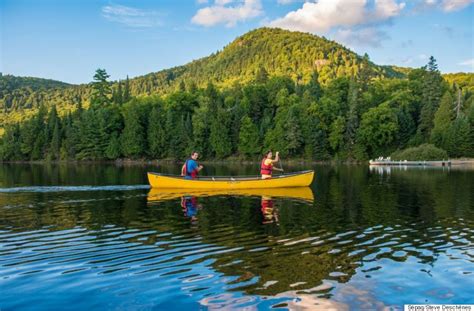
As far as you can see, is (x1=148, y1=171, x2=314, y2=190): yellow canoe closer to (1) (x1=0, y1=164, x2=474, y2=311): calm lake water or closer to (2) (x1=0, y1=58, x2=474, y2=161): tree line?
(1) (x1=0, y1=164, x2=474, y2=311): calm lake water

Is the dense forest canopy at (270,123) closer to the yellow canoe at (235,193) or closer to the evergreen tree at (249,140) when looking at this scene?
the evergreen tree at (249,140)

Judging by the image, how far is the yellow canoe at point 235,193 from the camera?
87.8 feet

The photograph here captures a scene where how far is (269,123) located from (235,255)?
91.5 m

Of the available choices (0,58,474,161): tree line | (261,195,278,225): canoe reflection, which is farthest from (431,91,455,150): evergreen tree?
(261,195,278,225): canoe reflection

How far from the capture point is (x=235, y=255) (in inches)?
492

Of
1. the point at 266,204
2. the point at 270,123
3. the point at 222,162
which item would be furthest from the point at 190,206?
the point at 270,123

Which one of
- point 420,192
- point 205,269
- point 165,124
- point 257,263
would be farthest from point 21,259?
point 165,124

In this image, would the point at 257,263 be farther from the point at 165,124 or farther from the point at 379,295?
the point at 165,124

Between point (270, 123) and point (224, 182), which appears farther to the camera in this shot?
Answer: point (270, 123)

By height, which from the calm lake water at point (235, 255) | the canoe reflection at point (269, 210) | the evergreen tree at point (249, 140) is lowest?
the calm lake water at point (235, 255)

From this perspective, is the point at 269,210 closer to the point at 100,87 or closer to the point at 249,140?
the point at 249,140

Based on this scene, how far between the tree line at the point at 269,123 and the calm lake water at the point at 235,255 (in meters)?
70.3

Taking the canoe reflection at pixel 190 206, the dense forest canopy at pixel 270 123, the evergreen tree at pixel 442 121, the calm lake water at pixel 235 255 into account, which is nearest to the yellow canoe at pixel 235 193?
the canoe reflection at pixel 190 206

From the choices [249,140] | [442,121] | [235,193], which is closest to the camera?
[235,193]
